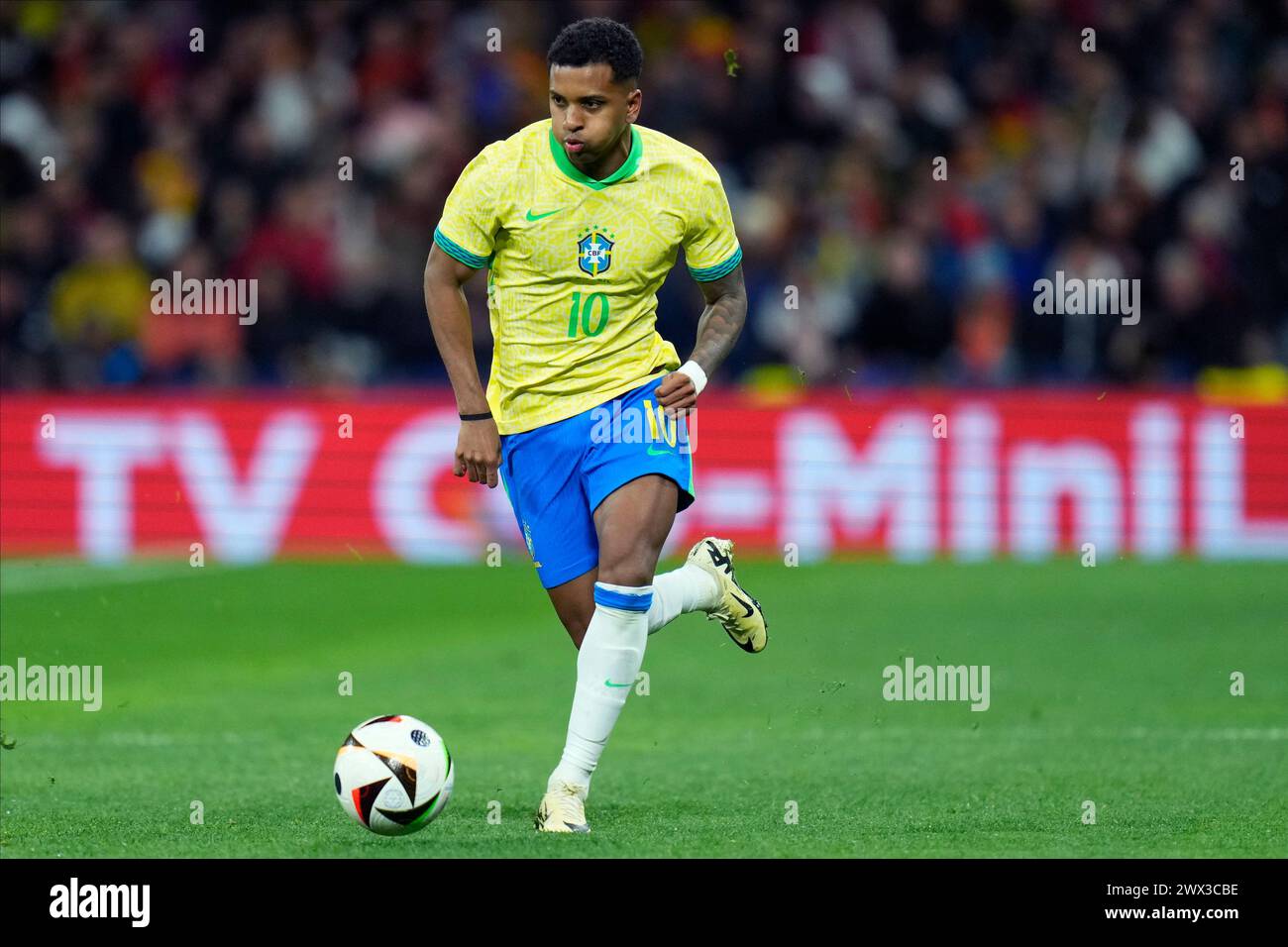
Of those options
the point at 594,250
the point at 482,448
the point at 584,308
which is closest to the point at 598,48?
A: the point at 594,250

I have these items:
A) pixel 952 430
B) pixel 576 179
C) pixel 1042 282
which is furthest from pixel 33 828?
pixel 1042 282

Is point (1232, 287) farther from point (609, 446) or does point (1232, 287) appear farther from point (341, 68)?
point (609, 446)

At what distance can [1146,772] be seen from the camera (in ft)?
26.8

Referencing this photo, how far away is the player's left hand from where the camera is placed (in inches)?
274

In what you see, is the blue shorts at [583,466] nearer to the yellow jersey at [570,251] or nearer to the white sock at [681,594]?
the yellow jersey at [570,251]

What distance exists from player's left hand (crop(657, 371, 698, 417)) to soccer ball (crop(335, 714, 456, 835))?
134 cm

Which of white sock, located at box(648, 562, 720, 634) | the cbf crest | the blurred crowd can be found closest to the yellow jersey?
the cbf crest

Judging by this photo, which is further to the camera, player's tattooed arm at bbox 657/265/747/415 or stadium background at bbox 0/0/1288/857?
stadium background at bbox 0/0/1288/857

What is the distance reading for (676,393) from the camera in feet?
22.9

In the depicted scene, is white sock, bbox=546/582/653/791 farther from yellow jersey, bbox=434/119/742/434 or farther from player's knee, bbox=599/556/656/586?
Answer: yellow jersey, bbox=434/119/742/434

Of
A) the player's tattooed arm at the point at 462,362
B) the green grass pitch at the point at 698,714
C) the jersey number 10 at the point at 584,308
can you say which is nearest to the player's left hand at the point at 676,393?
the jersey number 10 at the point at 584,308

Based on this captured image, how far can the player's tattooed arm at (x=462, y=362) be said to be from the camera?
6.83 meters

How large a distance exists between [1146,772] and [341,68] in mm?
12451

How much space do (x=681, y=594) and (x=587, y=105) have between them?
1.79 meters
